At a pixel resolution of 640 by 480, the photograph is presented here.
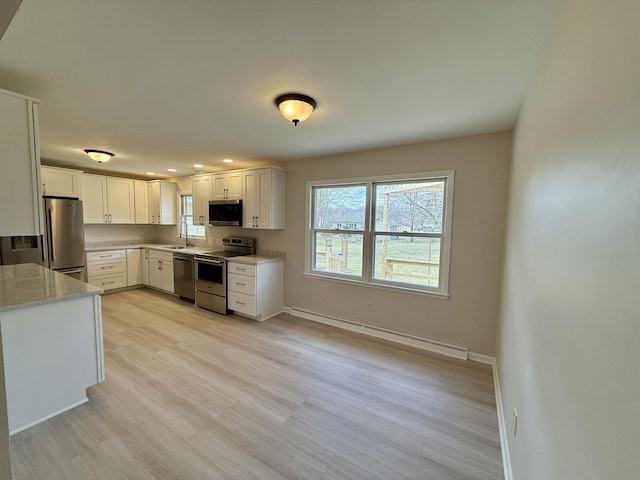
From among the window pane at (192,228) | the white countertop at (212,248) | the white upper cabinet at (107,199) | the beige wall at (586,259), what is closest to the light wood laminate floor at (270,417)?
the beige wall at (586,259)

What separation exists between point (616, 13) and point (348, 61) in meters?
1.23

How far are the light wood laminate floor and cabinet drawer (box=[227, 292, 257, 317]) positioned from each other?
0.68 metres

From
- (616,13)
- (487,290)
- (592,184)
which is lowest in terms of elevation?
(487,290)

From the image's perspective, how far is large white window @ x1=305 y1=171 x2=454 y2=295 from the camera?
3137 mm

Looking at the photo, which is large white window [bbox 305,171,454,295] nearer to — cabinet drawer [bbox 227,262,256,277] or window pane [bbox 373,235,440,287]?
window pane [bbox 373,235,440,287]

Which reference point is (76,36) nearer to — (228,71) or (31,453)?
(228,71)

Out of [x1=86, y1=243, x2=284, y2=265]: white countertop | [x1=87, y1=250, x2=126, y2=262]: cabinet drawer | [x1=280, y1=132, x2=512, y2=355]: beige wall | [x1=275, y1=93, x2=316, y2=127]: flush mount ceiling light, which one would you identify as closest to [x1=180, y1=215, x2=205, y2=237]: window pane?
[x1=86, y1=243, x2=284, y2=265]: white countertop

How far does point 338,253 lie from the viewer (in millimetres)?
3920

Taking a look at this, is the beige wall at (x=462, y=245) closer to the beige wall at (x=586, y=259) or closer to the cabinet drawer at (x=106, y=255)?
the beige wall at (x=586, y=259)

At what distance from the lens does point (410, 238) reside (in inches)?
130

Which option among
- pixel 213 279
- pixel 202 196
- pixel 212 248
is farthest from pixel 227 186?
pixel 213 279

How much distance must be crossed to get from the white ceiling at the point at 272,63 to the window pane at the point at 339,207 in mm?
979

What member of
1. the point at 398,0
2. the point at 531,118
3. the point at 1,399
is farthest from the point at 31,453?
the point at 531,118

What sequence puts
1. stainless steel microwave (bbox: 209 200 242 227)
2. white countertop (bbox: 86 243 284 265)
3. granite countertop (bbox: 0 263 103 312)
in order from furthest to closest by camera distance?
1. stainless steel microwave (bbox: 209 200 242 227)
2. white countertop (bbox: 86 243 284 265)
3. granite countertop (bbox: 0 263 103 312)
